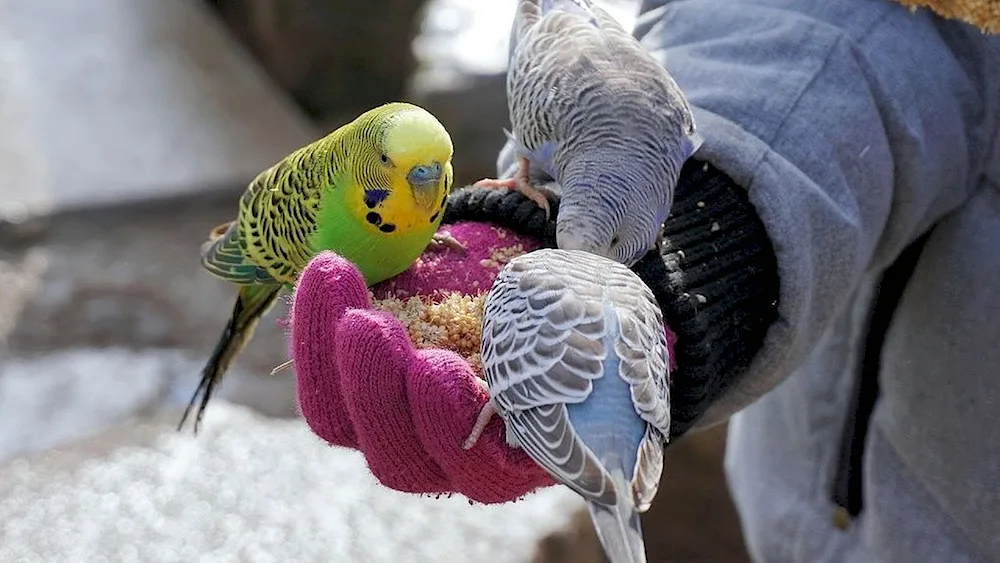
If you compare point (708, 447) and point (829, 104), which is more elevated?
point (829, 104)

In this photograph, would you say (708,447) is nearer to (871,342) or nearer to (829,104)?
(871,342)

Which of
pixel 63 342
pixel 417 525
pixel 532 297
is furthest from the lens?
pixel 63 342

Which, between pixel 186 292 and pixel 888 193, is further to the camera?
pixel 186 292

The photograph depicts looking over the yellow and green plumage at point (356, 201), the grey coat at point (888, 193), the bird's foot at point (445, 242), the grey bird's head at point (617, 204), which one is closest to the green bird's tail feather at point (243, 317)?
the yellow and green plumage at point (356, 201)

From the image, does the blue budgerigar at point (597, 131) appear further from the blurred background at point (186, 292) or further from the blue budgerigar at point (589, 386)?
the blurred background at point (186, 292)

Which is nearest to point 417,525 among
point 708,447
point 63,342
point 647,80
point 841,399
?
point 841,399

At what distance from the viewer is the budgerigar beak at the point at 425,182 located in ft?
2.42

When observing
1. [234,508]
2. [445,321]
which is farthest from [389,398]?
[234,508]

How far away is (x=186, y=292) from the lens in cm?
222

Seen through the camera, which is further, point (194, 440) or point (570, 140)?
point (194, 440)

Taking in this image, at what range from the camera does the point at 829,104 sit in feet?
2.71

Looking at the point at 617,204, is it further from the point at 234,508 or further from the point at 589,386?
the point at 234,508

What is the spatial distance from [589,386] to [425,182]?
0.21 meters

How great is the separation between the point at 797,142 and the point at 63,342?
5.45ft
